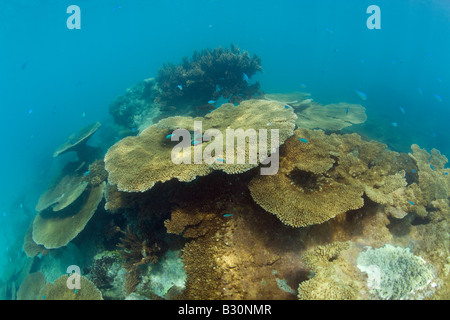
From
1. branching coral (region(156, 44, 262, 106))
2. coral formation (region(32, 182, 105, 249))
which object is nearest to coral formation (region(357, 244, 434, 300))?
coral formation (region(32, 182, 105, 249))

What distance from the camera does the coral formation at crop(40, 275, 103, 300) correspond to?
159 inches

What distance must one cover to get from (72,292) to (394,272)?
5.62 metres

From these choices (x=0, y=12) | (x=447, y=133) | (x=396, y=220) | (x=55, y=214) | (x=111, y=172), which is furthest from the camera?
(x=0, y=12)

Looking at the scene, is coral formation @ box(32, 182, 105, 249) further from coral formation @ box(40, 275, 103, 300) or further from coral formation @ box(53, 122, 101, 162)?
coral formation @ box(53, 122, 101, 162)

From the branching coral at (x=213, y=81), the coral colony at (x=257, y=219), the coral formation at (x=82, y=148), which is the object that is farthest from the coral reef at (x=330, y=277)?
the coral formation at (x=82, y=148)

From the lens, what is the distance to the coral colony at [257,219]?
10.2 feet

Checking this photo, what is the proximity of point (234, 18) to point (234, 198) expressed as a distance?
12087 centimetres

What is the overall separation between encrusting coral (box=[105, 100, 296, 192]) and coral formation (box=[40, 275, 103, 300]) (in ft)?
7.08

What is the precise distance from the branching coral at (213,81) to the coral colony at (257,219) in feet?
14.0

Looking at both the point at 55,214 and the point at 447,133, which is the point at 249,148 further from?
the point at 447,133

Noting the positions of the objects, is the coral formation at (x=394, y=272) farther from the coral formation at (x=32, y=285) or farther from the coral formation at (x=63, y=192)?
the coral formation at (x=32, y=285)
